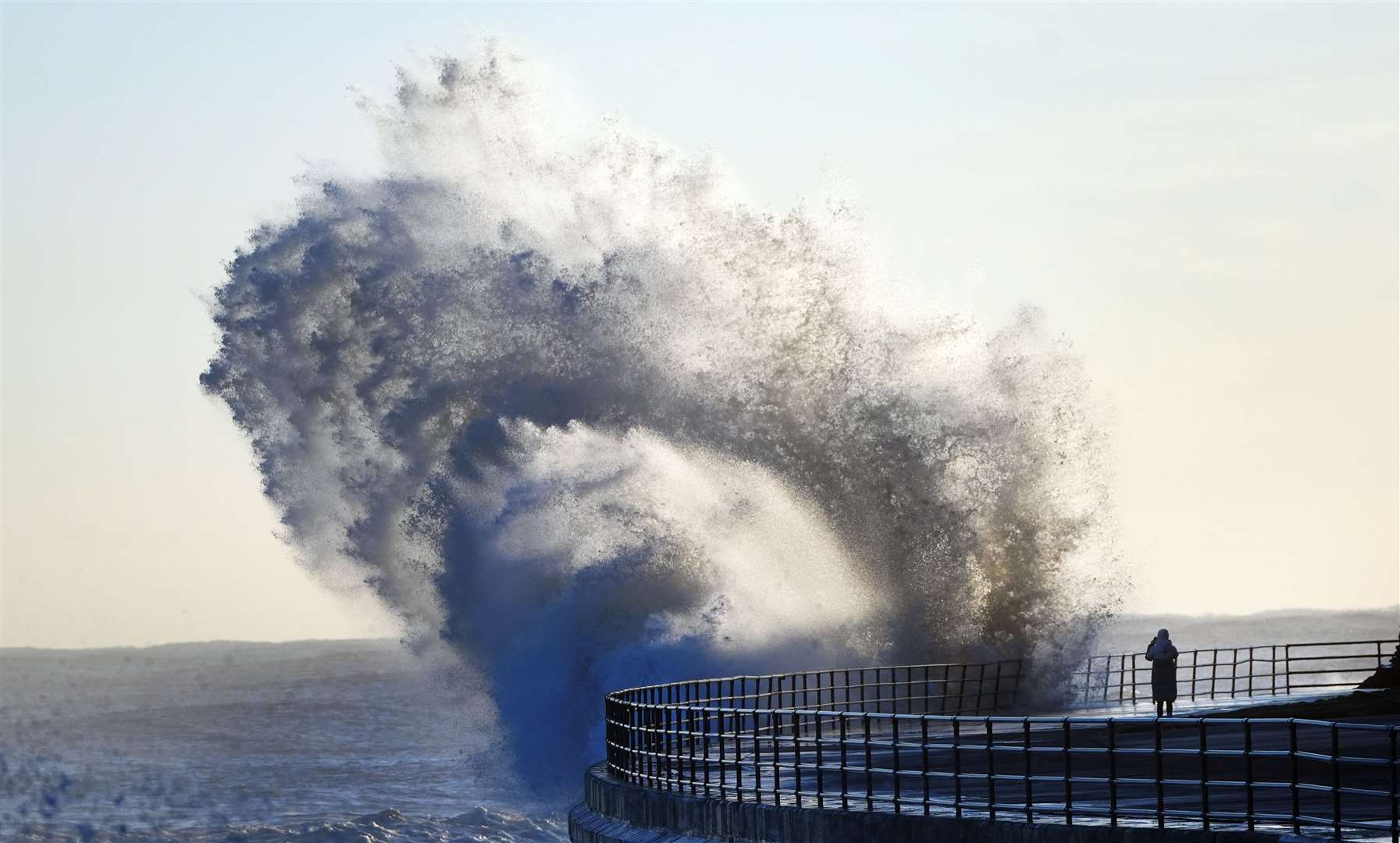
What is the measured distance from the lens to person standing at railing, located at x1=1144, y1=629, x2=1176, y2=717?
1148 inches

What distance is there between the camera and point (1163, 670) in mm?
29281

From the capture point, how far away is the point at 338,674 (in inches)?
6535

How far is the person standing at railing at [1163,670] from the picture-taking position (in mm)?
29156

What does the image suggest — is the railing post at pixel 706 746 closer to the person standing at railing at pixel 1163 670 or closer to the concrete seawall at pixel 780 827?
the concrete seawall at pixel 780 827

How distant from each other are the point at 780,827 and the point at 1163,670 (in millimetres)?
13671

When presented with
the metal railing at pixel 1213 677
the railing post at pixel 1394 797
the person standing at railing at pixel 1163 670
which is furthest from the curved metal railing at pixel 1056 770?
the metal railing at pixel 1213 677

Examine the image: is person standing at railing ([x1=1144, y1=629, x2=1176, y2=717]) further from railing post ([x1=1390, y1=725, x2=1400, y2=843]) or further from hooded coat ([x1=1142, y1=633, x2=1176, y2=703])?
railing post ([x1=1390, y1=725, x2=1400, y2=843])

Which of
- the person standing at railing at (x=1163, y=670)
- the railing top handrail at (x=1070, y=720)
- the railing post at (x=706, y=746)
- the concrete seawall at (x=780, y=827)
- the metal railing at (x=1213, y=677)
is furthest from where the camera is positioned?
the metal railing at (x=1213, y=677)

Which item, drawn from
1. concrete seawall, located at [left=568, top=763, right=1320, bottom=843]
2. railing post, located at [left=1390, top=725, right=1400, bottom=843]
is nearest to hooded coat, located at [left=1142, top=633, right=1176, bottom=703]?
concrete seawall, located at [left=568, top=763, right=1320, bottom=843]

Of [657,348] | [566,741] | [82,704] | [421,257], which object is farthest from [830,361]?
[82,704]

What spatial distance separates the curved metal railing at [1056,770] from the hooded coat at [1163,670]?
2656mm

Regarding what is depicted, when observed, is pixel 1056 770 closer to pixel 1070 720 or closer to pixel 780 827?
pixel 780 827

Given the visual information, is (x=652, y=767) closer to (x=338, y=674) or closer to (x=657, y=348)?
Result: (x=657, y=348)

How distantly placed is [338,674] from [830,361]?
411 ft
